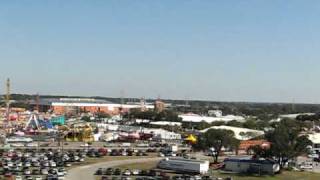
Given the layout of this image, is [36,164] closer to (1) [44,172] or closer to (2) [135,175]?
(1) [44,172]

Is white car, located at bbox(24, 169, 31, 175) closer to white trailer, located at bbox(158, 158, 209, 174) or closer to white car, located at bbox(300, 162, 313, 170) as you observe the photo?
white trailer, located at bbox(158, 158, 209, 174)

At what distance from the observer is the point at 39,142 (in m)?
54.4

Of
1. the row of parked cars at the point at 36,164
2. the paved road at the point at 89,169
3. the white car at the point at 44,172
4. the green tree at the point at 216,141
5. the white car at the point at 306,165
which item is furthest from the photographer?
the green tree at the point at 216,141

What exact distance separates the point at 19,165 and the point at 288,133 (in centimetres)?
1699

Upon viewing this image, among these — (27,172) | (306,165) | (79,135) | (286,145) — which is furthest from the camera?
(79,135)

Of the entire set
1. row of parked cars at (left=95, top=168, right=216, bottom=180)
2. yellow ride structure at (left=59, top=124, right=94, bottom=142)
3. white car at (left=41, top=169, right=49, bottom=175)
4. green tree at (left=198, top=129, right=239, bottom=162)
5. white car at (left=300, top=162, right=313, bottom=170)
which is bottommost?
white car at (left=300, top=162, right=313, bottom=170)

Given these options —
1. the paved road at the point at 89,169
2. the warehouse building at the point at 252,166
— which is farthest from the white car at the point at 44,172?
the warehouse building at the point at 252,166

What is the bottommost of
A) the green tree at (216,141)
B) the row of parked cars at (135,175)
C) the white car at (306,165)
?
the white car at (306,165)


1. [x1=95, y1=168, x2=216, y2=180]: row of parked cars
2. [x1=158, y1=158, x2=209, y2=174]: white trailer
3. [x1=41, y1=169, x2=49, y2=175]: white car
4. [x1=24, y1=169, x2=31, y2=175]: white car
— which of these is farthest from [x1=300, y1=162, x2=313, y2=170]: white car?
[x1=24, y1=169, x2=31, y2=175]: white car

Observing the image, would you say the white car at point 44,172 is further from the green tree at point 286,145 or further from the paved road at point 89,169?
the green tree at point 286,145

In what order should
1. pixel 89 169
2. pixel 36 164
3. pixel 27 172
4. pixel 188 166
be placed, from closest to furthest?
pixel 27 172 < pixel 89 169 < pixel 188 166 < pixel 36 164

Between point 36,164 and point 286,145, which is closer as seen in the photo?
point 36,164

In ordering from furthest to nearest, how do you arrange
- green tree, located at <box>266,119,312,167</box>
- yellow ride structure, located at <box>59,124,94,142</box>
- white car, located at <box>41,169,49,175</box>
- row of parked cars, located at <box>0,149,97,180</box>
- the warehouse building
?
yellow ride structure, located at <box>59,124,94,142</box> → green tree, located at <box>266,119,312,167</box> → the warehouse building → white car, located at <box>41,169,49,175</box> → row of parked cars, located at <box>0,149,97,180</box>

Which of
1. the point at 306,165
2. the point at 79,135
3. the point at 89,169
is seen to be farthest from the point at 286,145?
the point at 79,135
